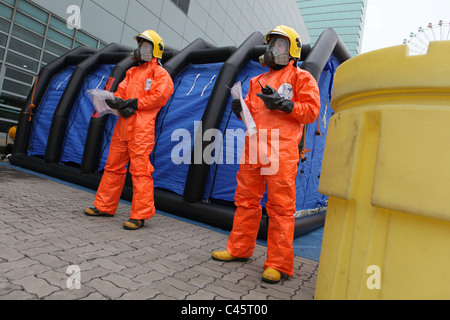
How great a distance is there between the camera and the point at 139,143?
2.89 metres

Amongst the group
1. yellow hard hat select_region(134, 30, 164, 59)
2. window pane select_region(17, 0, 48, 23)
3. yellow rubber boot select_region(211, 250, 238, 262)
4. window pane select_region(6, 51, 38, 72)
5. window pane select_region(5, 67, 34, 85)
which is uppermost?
window pane select_region(17, 0, 48, 23)

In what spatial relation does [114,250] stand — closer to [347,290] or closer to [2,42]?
[347,290]

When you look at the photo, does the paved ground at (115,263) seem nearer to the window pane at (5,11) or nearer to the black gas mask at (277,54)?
the black gas mask at (277,54)

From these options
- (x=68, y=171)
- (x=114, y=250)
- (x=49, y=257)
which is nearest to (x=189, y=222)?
(x=114, y=250)

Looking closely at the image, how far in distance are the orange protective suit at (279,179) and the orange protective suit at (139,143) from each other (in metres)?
1.05

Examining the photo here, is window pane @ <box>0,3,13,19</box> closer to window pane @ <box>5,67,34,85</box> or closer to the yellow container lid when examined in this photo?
window pane @ <box>5,67,34,85</box>

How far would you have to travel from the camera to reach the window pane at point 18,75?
24.3ft

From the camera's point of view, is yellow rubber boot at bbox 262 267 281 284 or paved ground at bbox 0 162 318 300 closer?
paved ground at bbox 0 162 318 300

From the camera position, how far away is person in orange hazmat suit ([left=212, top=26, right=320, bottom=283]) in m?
2.03

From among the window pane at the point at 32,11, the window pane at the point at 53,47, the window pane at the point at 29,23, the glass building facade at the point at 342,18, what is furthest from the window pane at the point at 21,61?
the glass building facade at the point at 342,18

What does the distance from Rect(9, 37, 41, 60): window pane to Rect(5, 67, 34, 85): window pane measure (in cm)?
52

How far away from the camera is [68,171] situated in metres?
4.72

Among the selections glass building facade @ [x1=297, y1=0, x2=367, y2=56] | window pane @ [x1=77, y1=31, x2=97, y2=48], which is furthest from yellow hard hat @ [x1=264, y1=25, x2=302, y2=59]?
glass building facade @ [x1=297, y1=0, x2=367, y2=56]

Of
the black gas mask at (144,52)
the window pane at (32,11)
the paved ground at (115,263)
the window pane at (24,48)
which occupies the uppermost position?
the window pane at (32,11)
